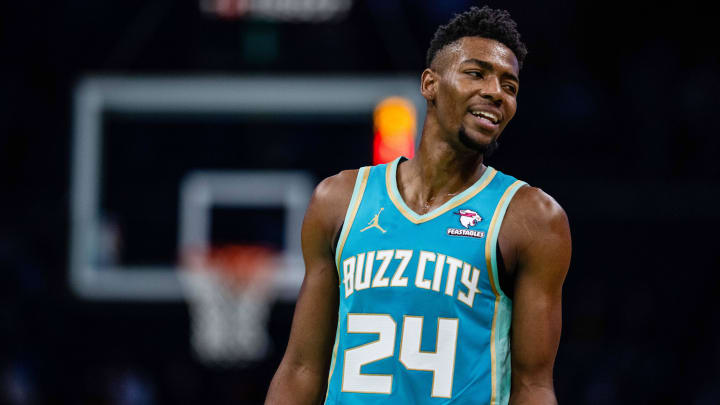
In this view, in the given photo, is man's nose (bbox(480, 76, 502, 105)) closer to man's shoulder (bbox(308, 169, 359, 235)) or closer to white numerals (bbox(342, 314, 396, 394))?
man's shoulder (bbox(308, 169, 359, 235))

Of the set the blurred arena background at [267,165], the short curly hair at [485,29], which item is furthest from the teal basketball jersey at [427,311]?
the blurred arena background at [267,165]

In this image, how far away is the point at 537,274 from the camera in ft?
9.27

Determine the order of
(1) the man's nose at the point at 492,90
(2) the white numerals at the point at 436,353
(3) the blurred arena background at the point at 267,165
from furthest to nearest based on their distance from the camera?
(3) the blurred arena background at the point at 267,165, (1) the man's nose at the point at 492,90, (2) the white numerals at the point at 436,353

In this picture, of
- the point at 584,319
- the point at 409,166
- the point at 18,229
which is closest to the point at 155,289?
the point at 18,229

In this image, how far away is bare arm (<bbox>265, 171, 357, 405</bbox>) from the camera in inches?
121

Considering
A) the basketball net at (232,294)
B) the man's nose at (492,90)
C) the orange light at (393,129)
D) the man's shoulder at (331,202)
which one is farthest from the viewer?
the basketball net at (232,294)

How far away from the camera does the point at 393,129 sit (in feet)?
31.3

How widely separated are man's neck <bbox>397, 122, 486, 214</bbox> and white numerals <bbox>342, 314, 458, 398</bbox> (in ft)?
1.16

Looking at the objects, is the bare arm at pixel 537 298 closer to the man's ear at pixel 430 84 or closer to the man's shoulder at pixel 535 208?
the man's shoulder at pixel 535 208

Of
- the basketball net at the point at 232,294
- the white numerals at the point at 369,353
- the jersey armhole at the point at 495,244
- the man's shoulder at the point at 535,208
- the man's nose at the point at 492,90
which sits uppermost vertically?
the man's nose at the point at 492,90

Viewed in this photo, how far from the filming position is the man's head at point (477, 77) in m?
2.96

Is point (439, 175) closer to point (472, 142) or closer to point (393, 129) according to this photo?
point (472, 142)

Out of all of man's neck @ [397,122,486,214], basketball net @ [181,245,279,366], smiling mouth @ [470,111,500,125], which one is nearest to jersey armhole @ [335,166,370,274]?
man's neck @ [397,122,486,214]

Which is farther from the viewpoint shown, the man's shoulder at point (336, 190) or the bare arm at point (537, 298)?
the man's shoulder at point (336, 190)
